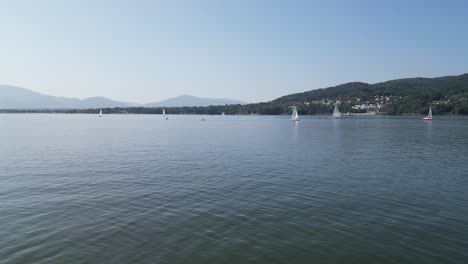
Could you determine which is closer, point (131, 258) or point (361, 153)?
point (131, 258)

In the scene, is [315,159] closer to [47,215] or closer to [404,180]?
[404,180]

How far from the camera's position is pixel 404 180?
24266 millimetres

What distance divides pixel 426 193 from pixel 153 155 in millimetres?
27592

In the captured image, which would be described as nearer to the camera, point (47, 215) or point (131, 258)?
point (131, 258)

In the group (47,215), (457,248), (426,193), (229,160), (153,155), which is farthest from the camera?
(153,155)

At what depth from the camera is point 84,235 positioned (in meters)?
12.9

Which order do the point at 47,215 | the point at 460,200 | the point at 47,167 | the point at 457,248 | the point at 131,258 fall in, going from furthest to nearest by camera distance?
the point at 47,167 < the point at 460,200 < the point at 47,215 < the point at 457,248 < the point at 131,258

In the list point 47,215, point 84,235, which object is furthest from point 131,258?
point 47,215

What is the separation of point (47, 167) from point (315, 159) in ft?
87.2

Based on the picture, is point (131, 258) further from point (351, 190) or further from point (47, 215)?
point (351, 190)

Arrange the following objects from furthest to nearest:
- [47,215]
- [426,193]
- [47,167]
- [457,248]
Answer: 1. [47,167]
2. [426,193]
3. [47,215]
4. [457,248]

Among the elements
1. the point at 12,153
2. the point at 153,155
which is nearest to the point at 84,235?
the point at 153,155

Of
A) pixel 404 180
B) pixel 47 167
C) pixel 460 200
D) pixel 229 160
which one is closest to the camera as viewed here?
pixel 460 200

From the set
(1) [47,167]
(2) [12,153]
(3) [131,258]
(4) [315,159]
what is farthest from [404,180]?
(2) [12,153]
